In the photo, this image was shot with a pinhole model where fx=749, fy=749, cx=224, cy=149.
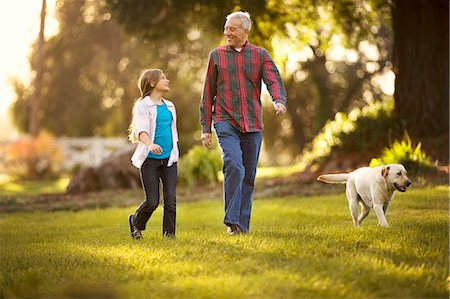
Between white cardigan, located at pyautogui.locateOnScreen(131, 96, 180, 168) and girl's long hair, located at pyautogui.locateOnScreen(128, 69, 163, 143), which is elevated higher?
girl's long hair, located at pyautogui.locateOnScreen(128, 69, 163, 143)

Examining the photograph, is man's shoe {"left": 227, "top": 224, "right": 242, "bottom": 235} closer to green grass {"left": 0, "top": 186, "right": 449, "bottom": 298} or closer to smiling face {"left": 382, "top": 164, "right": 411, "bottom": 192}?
green grass {"left": 0, "top": 186, "right": 449, "bottom": 298}

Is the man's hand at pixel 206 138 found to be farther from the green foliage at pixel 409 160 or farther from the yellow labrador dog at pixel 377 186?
the green foliage at pixel 409 160

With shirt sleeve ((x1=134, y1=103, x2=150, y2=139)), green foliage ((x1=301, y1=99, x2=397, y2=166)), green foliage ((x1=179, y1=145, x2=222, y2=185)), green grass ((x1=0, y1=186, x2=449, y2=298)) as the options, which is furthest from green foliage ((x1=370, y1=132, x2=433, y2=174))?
shirt sleeve ((x1=134, y1=103, x2=150, y2=139))

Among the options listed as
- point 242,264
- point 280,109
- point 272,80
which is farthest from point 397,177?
point 242,264

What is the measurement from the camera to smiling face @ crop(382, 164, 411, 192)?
754 cm

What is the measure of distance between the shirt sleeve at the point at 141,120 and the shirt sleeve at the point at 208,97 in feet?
1.88

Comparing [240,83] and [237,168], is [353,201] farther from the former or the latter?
[240,83]

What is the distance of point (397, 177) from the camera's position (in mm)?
7570

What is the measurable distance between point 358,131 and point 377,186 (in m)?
9.47

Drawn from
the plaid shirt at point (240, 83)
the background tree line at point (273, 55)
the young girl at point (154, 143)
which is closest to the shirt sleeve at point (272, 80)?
the plaid shirt at point (240, 83)

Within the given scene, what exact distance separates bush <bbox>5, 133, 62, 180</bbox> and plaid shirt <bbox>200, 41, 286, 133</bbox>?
20275mm

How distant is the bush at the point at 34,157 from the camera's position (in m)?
26.8

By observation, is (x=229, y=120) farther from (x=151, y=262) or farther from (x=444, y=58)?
(x=444, y=58)

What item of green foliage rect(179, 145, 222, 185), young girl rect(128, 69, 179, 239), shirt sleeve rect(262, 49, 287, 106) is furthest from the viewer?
green foliage rect(179, 145, 222, 185)
